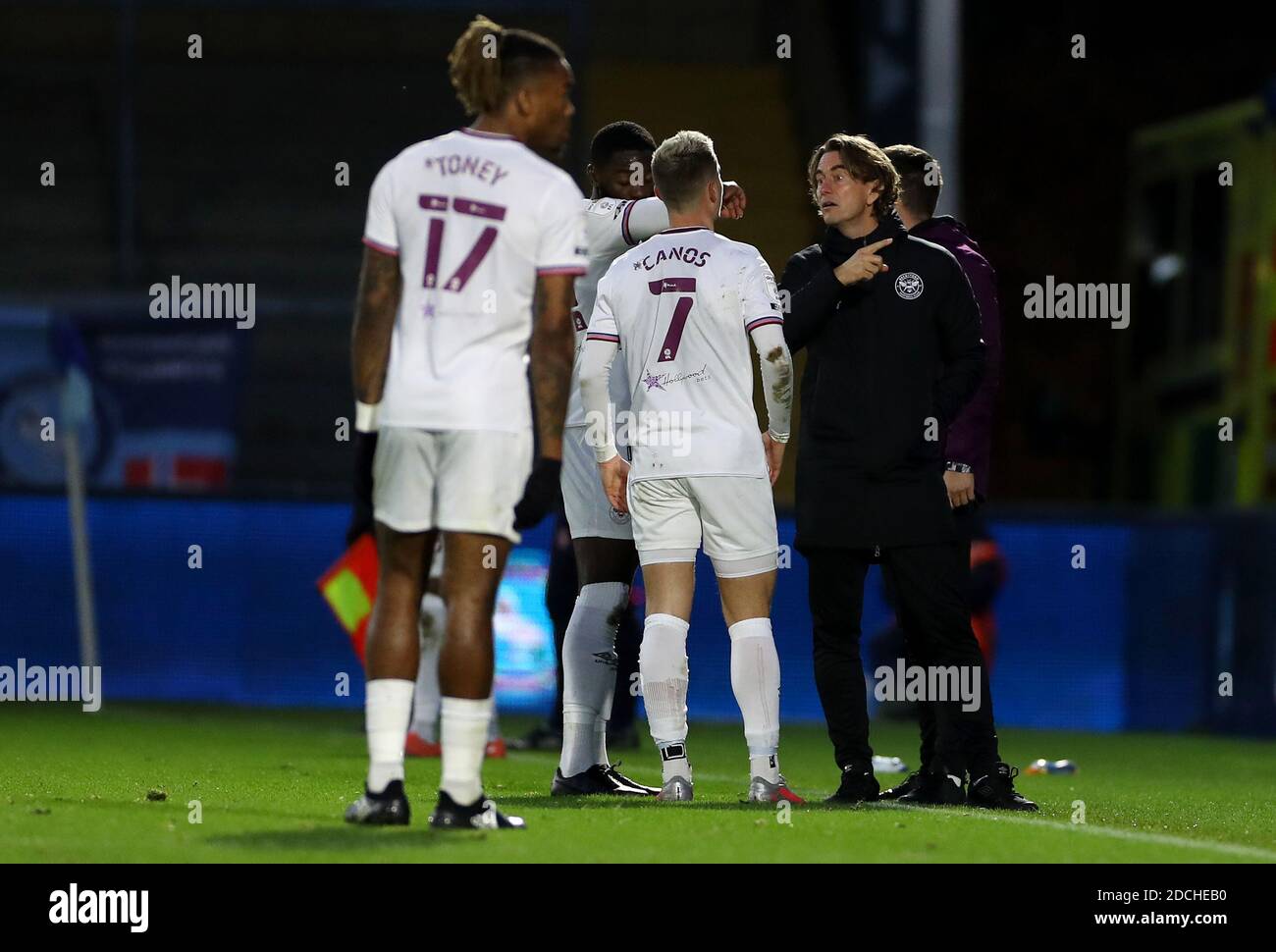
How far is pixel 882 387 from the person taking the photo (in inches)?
258

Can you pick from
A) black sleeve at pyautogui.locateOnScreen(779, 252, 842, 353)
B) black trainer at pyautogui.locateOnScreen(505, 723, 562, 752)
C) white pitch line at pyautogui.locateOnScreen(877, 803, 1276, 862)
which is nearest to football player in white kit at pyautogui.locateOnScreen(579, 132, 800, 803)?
black sleeve at pyautogui.locateOnScreen(779, 252, 842, 353)

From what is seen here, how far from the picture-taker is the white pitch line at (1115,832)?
5953mm

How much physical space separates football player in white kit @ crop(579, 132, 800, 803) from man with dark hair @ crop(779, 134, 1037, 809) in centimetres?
16

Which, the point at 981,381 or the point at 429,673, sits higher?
the point at 981,381

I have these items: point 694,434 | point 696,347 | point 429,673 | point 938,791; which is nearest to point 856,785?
point 938,791

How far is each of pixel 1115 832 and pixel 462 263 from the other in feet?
8.20

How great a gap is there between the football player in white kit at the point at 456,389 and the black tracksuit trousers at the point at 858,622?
1.40 metres

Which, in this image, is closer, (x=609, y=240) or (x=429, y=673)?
(x=609, y=240)

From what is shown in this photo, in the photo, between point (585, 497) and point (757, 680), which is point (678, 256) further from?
point (757, 680)

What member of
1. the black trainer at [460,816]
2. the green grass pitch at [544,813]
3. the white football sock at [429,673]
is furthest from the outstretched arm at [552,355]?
the white football sock at [429,673]

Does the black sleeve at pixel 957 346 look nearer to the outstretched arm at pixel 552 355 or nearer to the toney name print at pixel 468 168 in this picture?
the outstretched arm at pixel 552 355

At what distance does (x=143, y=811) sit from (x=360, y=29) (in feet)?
57.2

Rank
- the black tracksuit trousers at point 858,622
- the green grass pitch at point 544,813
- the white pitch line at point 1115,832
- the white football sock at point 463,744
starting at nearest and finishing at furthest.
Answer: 1. the green grass pitch at point 544,813
2. the white football sock at point 463,744
3. the white pitch line at point 1115,832
4. the black tracksuit trousers at point 858,622

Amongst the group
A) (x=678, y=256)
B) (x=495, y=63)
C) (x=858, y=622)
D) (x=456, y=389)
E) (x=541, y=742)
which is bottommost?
(x=541, y=742)
